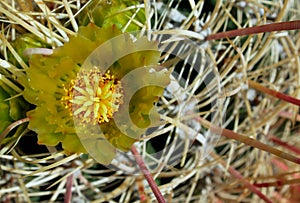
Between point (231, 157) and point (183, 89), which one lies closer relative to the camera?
point (183, 89)

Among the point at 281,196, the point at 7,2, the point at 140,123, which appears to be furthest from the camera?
the point at 281,196

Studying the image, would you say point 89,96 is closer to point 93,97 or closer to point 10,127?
point 93,97

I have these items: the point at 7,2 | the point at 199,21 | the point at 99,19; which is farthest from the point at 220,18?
the point at 7,2

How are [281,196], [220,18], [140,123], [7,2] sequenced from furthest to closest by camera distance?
[281,196] → [220,18] → [7,2] → [140,123]

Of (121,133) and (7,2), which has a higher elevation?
(7,2)

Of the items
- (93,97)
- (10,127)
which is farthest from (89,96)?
(10,127)

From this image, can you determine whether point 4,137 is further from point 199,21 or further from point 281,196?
point 281,196
